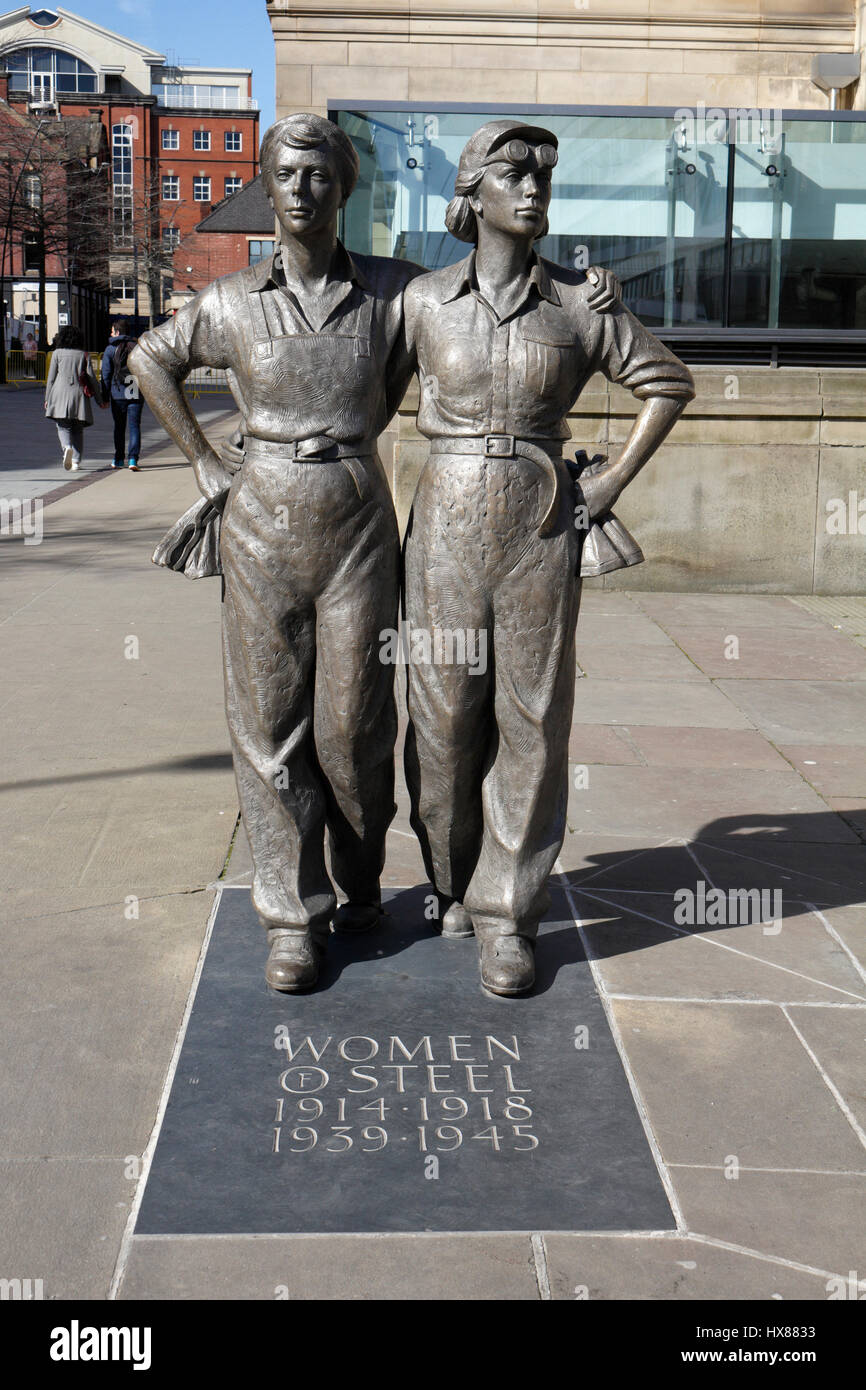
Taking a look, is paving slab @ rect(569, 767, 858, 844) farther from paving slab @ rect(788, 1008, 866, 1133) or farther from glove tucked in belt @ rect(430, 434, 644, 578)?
glove tucked in belt @ rect(430, 434, 644, 578)

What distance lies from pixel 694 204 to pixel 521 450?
839 cm

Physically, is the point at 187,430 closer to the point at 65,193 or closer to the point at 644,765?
the point at 644,765

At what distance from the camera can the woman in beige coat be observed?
17.7 metres

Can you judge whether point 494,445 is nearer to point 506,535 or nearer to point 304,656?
point 506,535

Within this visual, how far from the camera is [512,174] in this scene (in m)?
3.93

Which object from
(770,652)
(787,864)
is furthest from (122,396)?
(787,864)

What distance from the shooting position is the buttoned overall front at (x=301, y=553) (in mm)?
4004

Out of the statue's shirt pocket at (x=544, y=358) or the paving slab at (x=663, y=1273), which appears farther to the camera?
the statue's shirt pocket at (x=544, y=358)

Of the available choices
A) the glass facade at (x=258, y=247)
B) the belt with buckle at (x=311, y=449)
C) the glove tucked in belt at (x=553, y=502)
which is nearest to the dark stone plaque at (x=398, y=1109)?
the glove tucked in belt at (x=553, y=502)

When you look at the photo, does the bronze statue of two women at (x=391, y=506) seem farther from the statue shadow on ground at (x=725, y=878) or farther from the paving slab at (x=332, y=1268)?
the paving slab at (x=332, y=1268)

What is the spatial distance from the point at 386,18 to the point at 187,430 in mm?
10556

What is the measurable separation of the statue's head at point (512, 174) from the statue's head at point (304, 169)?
1.22ft

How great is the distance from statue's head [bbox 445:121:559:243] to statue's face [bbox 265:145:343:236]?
15.6 inches

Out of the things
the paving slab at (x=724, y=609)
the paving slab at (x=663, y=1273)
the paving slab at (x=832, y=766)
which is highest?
the paving slab at (x=724, y=609)
